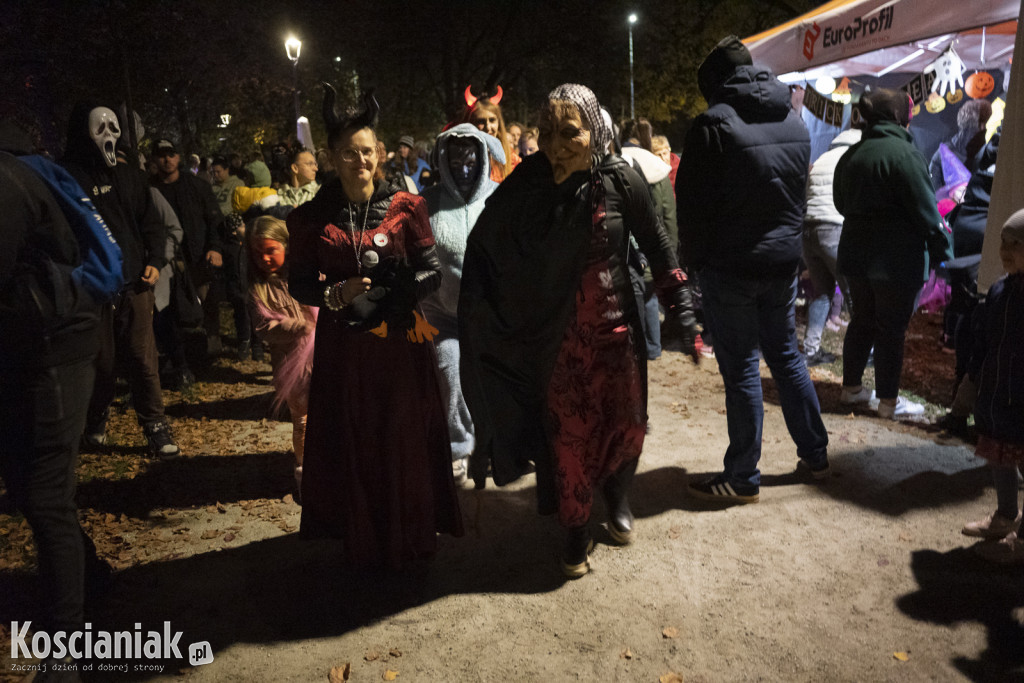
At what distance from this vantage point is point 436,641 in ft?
10.9

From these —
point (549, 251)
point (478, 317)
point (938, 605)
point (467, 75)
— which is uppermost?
point (467, 75)

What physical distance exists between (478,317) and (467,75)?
967 inches

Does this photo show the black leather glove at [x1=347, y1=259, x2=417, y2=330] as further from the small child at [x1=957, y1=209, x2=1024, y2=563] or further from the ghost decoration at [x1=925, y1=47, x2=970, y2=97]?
the ghost decoration at [x1=925, y1=47, x2=970, y2=97]

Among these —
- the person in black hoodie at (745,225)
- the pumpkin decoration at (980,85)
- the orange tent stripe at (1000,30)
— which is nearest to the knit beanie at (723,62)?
the person in black hoodie at (745,225)

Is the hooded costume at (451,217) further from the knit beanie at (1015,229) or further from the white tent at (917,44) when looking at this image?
the white tent at (917,44)

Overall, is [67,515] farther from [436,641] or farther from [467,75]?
[467,75]

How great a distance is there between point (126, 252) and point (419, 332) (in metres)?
2.73

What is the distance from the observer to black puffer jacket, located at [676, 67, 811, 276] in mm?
3979

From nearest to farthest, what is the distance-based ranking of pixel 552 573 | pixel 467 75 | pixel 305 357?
pixel 552 573, pixel 305 357, pixel 467 75

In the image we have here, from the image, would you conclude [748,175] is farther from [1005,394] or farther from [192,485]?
[192,485]

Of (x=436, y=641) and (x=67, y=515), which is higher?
(x=67, y=515)

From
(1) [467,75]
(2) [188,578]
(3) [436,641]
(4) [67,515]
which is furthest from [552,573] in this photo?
(1) [467,75]

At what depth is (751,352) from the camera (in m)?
4.20

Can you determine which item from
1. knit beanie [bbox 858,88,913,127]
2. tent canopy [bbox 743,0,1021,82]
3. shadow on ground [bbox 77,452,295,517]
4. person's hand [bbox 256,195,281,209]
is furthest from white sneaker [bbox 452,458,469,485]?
tent canopy [bbox 743,0,1021,82]
